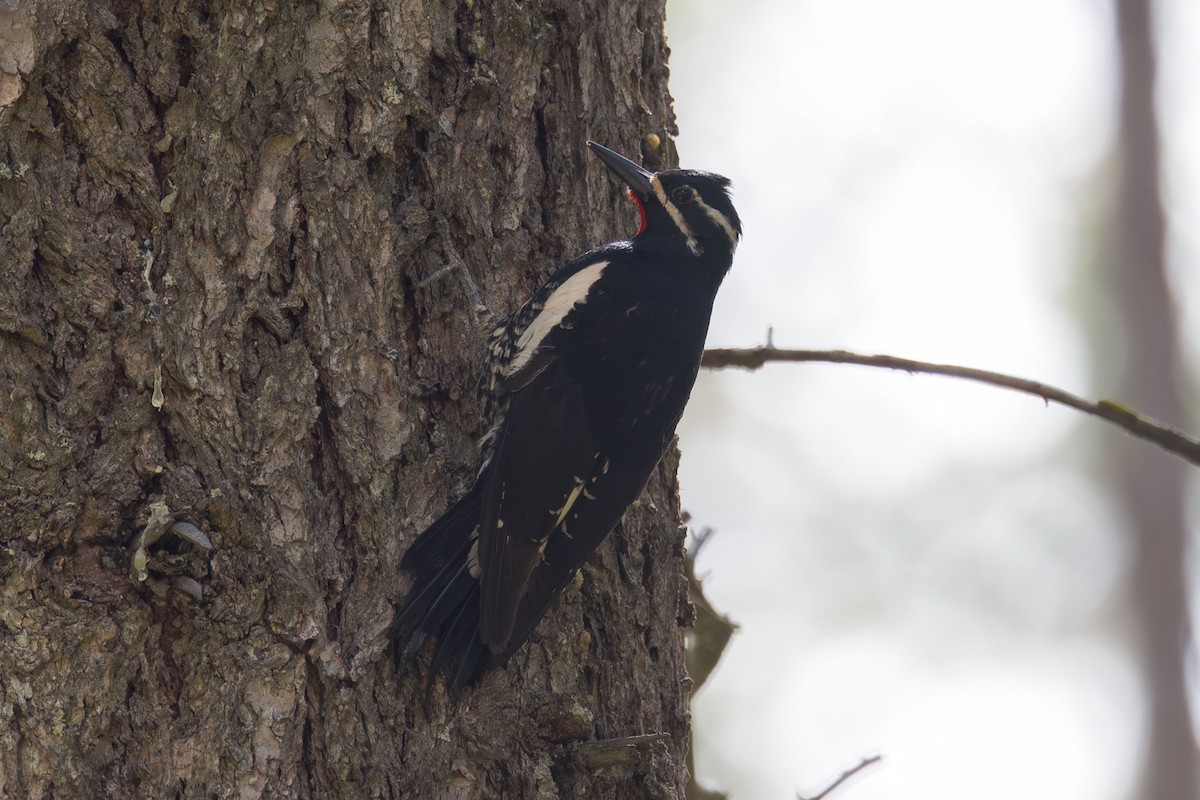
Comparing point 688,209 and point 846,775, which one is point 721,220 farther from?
point 846,775

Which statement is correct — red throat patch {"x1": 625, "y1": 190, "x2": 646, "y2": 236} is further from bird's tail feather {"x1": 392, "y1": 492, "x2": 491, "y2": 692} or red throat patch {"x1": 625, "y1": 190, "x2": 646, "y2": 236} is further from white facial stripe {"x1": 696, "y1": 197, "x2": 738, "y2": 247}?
bird's tail feather {"x1": 392, "y1": 492, "x2": 491, "y2": 692}

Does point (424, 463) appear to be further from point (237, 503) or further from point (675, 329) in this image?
point (675, 329)

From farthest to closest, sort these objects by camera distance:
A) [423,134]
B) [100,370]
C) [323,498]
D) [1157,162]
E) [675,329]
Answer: [1157,162], [675,329], [423,134], [323,498], [100,370]

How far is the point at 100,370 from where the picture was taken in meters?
2.10

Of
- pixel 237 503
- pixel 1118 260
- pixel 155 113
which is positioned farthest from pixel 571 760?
pixel 1118 260

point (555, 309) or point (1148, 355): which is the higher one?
point (1148, 355)

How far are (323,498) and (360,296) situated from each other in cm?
41

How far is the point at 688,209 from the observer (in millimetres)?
→ 3383

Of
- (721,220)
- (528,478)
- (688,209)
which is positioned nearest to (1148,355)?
(721,220)

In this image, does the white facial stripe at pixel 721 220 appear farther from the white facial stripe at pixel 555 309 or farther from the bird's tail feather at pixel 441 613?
the bird's tail feather at pixel 441 613

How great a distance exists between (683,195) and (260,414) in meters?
1.50

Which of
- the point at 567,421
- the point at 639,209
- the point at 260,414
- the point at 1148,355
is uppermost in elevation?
the point at 1148,355

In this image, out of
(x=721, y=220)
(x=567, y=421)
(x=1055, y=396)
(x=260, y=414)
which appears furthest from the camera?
(x=721, y=220)

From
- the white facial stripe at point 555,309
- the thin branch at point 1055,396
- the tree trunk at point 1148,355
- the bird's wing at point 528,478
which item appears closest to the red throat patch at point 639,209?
the white facial stripe at point 555,309
